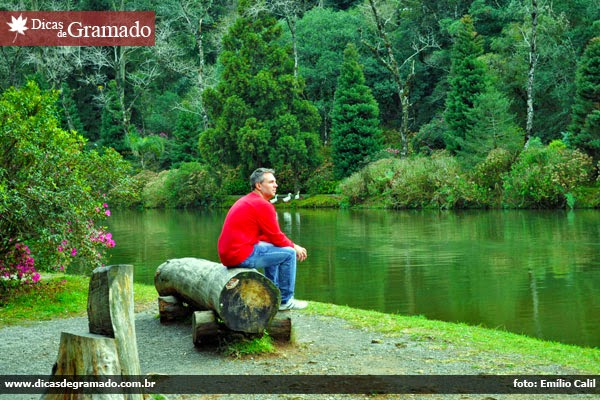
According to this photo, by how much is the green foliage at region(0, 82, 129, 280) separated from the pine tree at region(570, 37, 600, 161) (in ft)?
82.1

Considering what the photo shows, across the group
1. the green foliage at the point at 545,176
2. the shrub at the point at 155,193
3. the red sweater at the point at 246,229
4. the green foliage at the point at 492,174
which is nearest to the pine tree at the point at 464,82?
the green foliage at the point at 492,174

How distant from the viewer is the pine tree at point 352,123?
40.2m

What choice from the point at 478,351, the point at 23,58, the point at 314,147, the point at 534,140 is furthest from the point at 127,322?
the point at 23,58

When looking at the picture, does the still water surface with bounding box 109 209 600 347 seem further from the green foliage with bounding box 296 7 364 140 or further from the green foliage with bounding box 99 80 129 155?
the green foliage with bounding box 99 80 129 155

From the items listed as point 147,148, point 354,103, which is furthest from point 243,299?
point 147,148

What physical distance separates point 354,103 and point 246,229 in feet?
111

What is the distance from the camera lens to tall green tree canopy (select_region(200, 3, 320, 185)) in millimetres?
39469

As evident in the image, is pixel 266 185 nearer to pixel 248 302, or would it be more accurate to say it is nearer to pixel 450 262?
pixel 248 302

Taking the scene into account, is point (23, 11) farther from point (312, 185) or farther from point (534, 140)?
point (534, 140)

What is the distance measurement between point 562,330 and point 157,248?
14158mm

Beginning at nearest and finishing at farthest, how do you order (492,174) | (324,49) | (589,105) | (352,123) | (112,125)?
(589,105)
(492,174)
(352,123)
(324,49)
(112,125)

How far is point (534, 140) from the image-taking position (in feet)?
109

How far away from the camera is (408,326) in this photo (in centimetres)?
911

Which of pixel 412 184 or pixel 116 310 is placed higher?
pixel 412 184
